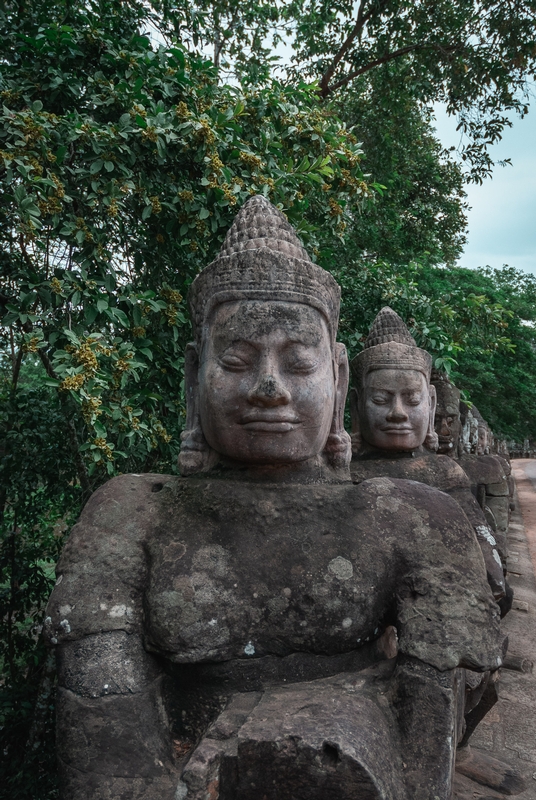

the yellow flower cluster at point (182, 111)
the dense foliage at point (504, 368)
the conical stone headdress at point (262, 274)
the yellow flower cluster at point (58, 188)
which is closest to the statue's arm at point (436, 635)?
the conical stone headdress at point (262, 274)

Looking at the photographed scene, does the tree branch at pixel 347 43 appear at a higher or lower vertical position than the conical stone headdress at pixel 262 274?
higher

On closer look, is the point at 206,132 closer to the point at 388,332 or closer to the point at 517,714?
the point at 388,332

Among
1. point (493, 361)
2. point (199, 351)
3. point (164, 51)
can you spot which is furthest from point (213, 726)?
point (493, 361)

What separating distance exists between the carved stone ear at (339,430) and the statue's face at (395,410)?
58.6 inches

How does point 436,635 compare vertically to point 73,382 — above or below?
below

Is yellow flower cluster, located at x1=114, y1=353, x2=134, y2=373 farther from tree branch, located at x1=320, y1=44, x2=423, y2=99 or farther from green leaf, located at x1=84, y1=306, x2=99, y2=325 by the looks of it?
tree branch, located at x1=320, y1=44, x2=423, y2=99

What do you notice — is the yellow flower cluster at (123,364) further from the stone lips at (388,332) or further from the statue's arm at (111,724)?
the stone lips at (388,332)

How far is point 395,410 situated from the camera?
3973mm

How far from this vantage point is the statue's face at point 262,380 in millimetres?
2123

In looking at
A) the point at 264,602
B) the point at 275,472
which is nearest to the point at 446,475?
the point at 275,472

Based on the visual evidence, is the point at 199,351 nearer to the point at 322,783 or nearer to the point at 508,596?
the point at 322,783

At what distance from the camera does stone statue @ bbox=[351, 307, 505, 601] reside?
150 inches

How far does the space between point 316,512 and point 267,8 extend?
5969 millimetres

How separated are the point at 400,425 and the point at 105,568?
2.39 m
